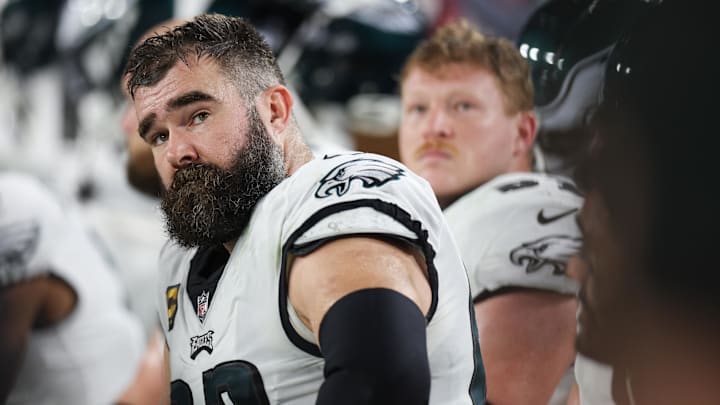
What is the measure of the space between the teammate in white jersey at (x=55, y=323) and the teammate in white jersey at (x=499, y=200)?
2.60ft

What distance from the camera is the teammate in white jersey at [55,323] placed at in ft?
5.93

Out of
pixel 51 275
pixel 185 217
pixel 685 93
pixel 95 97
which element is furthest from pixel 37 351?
pixel 685 93

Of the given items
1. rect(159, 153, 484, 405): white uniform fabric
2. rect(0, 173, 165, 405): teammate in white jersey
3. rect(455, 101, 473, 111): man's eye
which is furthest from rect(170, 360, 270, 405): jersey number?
rect(0, 173, 165, 405): teammate in white jersey

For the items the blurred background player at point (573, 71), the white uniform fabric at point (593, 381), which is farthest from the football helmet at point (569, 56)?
the white uniform fabric at point (593, 381)

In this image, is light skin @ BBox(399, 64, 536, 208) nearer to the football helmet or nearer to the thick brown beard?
the football helmet

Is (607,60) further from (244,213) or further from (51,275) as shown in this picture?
(51,275)

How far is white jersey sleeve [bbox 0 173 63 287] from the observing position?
1.84 m

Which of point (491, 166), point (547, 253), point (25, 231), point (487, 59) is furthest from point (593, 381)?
point (25, 231)

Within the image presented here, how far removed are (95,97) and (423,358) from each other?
1.97 metres

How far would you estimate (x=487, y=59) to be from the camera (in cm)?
128

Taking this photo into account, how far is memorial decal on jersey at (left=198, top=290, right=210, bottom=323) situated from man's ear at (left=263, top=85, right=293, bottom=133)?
17 cm

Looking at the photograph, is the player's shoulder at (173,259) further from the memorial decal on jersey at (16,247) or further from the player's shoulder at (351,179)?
the memorial decal on jersey at (16,247)

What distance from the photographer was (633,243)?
112 centimetres

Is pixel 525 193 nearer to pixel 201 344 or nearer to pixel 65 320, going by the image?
pixel 201 344
